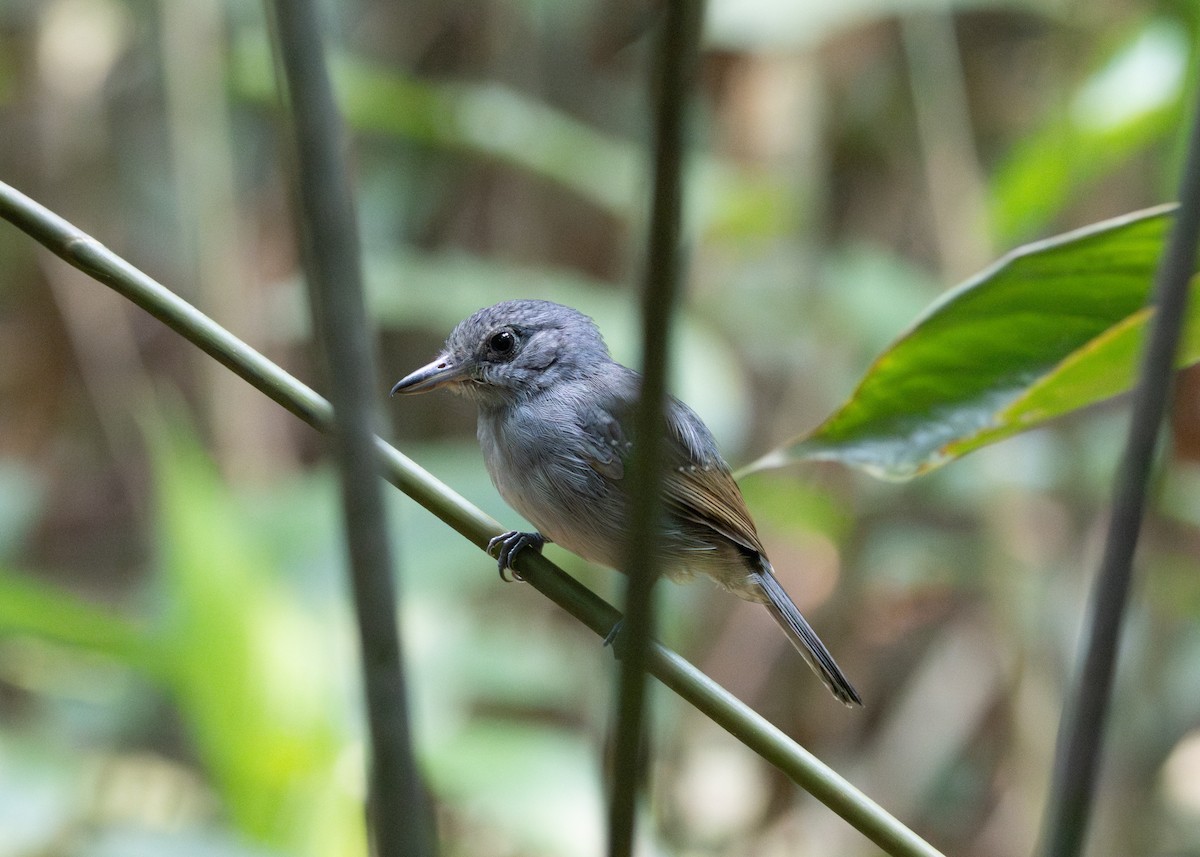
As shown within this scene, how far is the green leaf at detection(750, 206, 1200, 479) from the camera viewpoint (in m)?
1.15

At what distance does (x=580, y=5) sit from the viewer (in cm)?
534

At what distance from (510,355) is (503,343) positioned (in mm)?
27

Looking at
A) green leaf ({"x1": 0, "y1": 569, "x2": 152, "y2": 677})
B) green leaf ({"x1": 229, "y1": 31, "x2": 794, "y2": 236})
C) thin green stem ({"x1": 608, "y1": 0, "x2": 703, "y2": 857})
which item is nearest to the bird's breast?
green leaf ({"x1": 0, "y1": 569, "x2": 152, "y2": 677})

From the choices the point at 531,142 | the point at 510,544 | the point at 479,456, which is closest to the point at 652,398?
the point at 510,544

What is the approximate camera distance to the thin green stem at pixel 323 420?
0.87 m

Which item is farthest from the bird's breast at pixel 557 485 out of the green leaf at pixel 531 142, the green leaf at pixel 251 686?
the green leaf at pixel 531 142

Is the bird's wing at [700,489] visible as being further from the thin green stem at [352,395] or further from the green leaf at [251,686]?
the thin green stem at [352,395]

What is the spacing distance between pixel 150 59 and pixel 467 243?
161cm

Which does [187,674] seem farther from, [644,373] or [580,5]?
[580,5]

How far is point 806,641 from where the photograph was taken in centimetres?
202

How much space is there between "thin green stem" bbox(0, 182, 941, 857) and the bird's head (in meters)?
1.14

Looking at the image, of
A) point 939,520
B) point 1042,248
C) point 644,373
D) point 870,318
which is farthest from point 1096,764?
point 939,520

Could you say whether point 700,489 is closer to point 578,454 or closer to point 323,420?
point 578,454

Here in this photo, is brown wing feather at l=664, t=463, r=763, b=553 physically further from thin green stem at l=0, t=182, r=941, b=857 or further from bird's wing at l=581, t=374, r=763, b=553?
thin green stem at l=0, t=182, r=941, b=857
